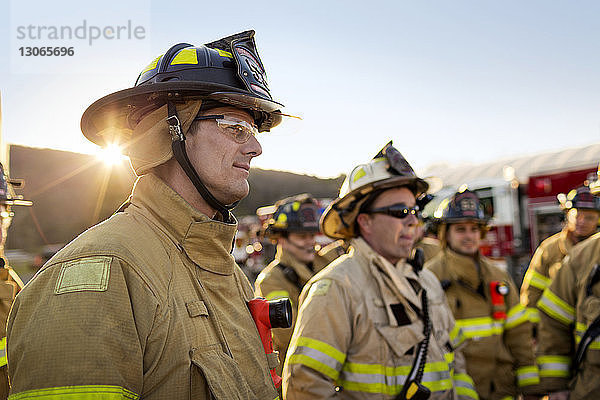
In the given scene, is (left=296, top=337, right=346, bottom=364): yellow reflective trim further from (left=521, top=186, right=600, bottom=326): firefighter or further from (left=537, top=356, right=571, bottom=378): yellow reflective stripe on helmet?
(left=521, top=186, right=600, bottom=326): firefighter

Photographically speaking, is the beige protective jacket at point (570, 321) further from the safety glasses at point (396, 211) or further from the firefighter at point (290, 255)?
the firefighter at point (290, 255)

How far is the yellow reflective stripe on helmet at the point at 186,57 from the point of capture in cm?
187

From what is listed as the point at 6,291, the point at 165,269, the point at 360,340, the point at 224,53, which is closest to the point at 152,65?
the point at 224,53

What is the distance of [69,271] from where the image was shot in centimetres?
133

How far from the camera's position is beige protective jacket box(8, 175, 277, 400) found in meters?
1.21

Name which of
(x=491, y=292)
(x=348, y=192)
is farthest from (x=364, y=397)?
(x=491, y=292)

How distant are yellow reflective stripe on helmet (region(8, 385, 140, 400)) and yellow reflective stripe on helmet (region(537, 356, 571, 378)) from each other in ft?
13.5

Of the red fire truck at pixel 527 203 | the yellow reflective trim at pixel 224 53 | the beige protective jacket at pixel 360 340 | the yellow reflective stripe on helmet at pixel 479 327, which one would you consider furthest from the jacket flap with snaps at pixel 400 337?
the red fire truck at pixel 527 203

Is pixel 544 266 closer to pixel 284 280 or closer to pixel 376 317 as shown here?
pixel 284 280

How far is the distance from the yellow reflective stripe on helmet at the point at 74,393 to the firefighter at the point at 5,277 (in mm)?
2058

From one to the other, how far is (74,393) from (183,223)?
67 cm

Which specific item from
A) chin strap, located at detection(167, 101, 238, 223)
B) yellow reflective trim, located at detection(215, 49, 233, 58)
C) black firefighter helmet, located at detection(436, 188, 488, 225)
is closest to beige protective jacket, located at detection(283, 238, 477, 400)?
chin strap, located at detection(167, 101, 238, 223)

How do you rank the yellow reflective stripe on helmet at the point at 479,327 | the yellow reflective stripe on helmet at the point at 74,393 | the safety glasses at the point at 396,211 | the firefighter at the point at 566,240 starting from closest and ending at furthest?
the yellow reflective stripe on helmet at the point at 74,393, the safety glasses at the point at 396,211, the yellow reflective stripe on helmet at the point at 479,327, the firefighter at the point at 566,240

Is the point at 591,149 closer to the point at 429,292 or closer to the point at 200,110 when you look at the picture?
the point at 429,292
